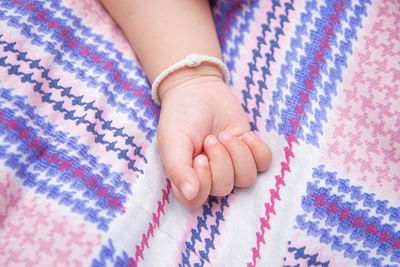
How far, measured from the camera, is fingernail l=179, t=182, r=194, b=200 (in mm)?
538

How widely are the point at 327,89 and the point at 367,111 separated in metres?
0.08

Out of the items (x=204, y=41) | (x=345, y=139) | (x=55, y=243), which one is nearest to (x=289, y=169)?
(x=345, y=139)

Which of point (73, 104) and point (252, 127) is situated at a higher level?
point (73, 104)

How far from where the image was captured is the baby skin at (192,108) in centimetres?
58

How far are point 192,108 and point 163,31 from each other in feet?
0.58

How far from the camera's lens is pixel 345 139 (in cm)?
63

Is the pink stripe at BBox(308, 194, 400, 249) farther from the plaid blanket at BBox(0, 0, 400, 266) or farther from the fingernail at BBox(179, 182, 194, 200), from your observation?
the fingernail at BBox(179, 182, 194, 200)

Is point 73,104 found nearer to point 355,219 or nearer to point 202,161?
point 202,161

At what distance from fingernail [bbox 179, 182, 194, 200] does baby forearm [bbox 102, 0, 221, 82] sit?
0.25 meters

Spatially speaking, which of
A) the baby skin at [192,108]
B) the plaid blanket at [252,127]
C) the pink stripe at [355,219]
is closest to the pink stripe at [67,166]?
the plaid blanket at [252,127]

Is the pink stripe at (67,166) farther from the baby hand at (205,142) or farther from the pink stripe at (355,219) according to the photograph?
the pink stripe at (355,219)

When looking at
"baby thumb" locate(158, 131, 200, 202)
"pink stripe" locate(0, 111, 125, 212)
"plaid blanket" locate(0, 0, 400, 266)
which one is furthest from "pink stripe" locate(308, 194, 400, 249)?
"pink stripe" locate(0, 111, 125, 212)

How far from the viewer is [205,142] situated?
0.62m

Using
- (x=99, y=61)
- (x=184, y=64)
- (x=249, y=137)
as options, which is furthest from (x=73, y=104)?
(x=249, y=137)
